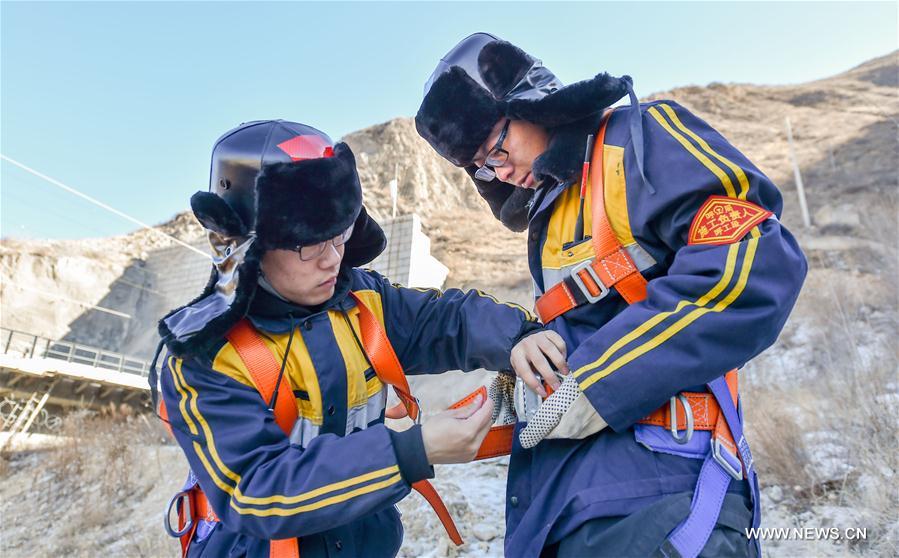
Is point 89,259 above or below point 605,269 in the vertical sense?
below

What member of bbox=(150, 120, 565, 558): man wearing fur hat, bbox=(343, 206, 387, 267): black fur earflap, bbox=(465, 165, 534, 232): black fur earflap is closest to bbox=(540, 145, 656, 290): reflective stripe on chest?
bbox=(150, 120, 565, 558): man wearing fur hat

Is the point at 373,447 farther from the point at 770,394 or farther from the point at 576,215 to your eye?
the point at 770,394

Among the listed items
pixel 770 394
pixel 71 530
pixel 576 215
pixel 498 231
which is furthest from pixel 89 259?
pixel 576 215

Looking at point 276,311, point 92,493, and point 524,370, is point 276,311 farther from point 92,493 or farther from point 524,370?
point 92,493

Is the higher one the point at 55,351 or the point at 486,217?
the point at 486,217

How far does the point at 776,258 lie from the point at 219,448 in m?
1.59

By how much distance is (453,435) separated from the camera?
1599 millimetres

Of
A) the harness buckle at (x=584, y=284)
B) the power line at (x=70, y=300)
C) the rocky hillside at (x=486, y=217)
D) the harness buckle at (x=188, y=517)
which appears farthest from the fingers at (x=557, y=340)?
the power line at (x=70, y=300)

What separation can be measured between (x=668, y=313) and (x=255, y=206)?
132 cm

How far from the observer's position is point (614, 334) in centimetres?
142

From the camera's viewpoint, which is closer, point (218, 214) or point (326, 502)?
point (326, 502)

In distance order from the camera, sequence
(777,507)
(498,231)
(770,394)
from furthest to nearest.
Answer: (498,231)
(770,394)
(777,507)

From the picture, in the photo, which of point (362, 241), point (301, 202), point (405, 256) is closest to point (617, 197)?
point (301, 202)

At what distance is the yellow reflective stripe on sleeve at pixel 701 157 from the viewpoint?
142 cm
